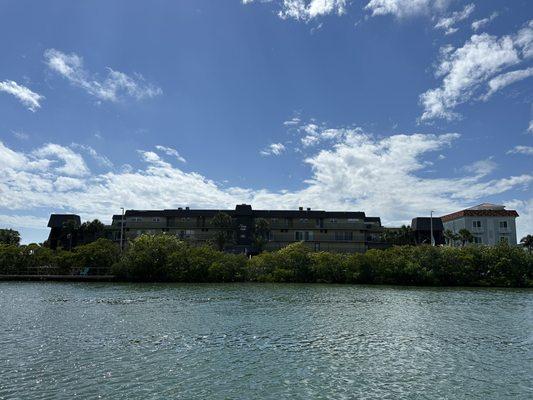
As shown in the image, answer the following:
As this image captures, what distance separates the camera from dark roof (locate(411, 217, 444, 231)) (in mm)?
92500

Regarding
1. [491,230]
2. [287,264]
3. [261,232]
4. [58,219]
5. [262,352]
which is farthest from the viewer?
[58,219]

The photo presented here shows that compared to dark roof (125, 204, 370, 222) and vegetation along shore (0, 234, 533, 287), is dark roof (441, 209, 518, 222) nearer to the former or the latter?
dark roof (125, 204, 370, 222)

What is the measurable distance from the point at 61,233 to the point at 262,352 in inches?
3397

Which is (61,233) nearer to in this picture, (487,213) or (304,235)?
(304,235)

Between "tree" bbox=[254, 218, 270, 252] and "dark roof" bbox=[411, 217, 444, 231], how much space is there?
102 ft

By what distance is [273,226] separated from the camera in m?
91.2

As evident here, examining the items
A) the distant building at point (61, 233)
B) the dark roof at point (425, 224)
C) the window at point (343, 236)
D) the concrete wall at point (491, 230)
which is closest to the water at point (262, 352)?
the window at point (343, 236)

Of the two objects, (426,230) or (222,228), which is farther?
(426,230)

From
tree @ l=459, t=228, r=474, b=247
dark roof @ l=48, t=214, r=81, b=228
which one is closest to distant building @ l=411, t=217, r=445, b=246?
tree @ l=459, t=228, r=474, b=247

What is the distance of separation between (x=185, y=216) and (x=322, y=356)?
7596 cm

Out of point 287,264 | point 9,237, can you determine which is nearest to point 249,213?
point 287,264

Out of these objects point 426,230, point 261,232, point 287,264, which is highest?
point 426,230

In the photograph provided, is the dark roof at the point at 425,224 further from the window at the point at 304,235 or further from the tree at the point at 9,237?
the tree at the point at 9,237

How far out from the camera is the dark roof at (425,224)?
9250 centimetres
